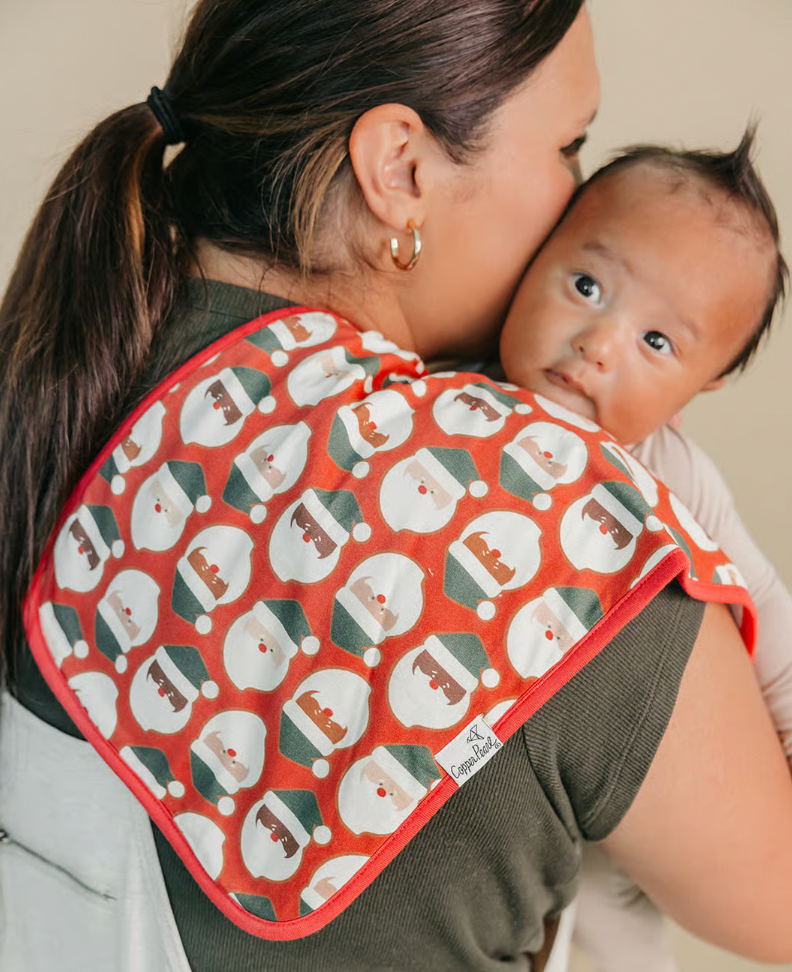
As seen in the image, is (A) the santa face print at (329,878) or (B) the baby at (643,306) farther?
(B) the baby at (643,306)

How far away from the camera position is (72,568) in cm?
76

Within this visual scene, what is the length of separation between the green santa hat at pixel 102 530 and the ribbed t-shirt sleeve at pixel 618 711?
0.34 m

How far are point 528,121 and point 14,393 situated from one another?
0.51 metres

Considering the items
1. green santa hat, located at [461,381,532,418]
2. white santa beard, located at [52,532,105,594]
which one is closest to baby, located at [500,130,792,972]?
green santa hat, located at [461,381,532,418]

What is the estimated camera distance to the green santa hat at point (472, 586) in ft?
2.01

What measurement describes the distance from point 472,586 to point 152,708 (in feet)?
0.87

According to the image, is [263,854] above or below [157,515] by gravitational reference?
below

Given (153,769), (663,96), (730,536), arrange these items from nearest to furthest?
(153,769), (730,536), (663,96)

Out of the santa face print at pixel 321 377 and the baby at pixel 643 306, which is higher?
the santa face print at pixel 321 377

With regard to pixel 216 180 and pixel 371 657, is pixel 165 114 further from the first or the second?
pixel 371 657

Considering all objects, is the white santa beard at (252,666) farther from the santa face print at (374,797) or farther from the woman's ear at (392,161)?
the woman's ear at (392,161)

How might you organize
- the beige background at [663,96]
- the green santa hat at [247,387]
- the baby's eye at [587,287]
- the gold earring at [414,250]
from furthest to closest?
the beige background at [663,96], the baby's eye at [587,287], the gold earring at [414,250], the green santa hat at [247,387]

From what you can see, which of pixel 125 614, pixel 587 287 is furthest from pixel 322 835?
pixel 587 287

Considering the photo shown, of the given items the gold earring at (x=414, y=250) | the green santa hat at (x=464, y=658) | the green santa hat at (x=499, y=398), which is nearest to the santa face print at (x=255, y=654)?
the green santa hat at (x=464, y=658)
